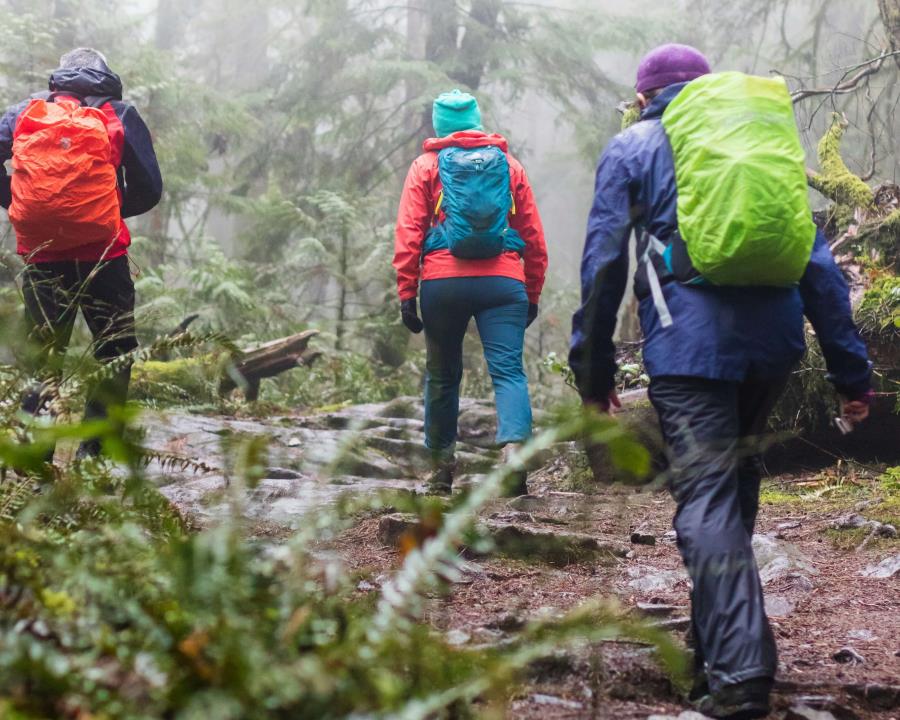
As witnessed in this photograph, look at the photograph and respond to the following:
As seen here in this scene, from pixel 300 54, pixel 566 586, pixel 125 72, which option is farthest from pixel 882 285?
pixel 300 54

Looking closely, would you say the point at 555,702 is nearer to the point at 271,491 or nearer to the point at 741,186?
the point at 741,186

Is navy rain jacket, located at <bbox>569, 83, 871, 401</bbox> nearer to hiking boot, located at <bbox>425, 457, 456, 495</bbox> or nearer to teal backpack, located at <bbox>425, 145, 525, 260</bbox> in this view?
teal backpack, located at <bbox>425, 145, 525, 260</bbox>

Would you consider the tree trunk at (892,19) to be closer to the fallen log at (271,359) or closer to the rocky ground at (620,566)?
the rocky ground at (620,566)

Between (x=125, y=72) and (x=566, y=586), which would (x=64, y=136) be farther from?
(x=125, y=72)

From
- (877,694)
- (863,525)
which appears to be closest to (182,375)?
(863,525)

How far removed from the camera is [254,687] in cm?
96

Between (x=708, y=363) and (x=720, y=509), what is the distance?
0.43 m

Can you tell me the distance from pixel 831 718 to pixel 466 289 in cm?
364

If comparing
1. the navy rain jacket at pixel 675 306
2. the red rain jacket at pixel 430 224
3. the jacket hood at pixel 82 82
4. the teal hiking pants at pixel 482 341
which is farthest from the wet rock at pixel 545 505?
the jacket hood at pixel 82 82

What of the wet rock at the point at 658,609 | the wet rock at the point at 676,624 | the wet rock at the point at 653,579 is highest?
the wet rock at the point at 676,624

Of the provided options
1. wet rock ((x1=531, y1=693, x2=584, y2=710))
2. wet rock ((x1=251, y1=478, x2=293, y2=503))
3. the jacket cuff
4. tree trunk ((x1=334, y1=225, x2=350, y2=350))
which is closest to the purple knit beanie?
the jacket cuff

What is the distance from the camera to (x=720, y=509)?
103 inches

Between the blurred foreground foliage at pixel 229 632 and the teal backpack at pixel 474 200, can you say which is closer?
the blurred foreground foliage at pixel 229 632

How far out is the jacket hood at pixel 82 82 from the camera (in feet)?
15.9
